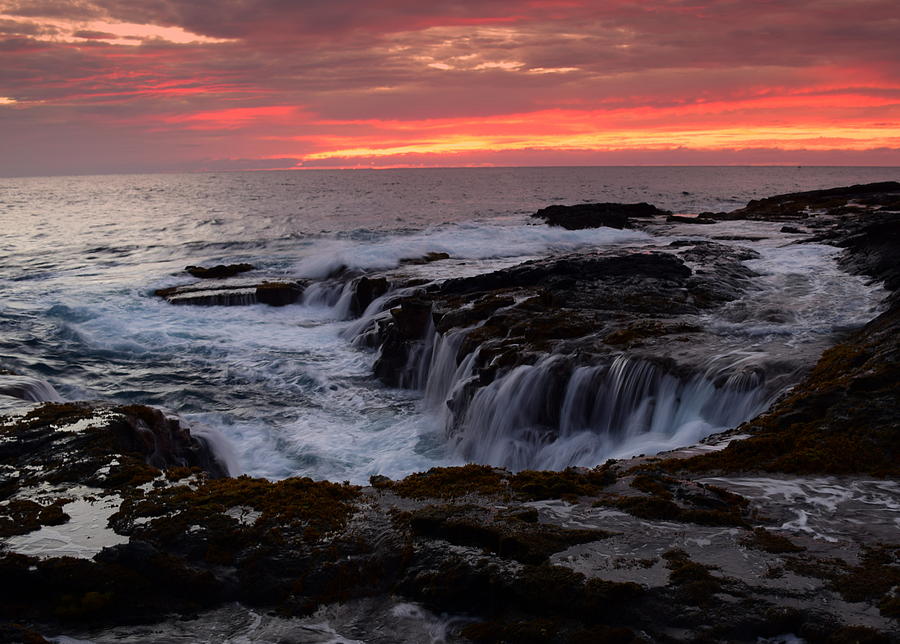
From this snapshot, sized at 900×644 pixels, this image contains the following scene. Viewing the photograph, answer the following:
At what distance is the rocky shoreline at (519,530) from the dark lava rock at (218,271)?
25975mm

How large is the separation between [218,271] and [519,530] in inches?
1361

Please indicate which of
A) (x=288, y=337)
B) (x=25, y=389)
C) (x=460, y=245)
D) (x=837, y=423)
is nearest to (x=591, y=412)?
(x=837, y=423)

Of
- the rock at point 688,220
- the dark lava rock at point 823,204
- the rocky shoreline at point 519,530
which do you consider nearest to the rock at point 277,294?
the rocky shoreline at point 519,530

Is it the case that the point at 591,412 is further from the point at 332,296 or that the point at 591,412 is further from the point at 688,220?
the point at 688,220

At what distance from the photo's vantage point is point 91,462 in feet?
32.5

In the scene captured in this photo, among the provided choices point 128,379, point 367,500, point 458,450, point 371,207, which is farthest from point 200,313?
point 371,207

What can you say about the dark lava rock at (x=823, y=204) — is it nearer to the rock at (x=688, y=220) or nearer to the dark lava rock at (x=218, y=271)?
the rock at (x=688, y=220)

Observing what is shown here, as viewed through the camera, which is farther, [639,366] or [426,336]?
[426,336]

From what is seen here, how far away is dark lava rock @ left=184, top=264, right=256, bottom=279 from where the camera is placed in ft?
125

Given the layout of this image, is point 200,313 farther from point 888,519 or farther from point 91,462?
point 888,519

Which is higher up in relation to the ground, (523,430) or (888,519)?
(888,519)

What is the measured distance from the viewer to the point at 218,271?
3844 centimetres

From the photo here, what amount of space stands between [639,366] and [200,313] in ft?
70.3

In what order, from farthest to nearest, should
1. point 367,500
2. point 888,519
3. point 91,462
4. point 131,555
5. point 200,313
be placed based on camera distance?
point 200,313 → point 91,462 → point 367,500 → point 888,519 → point 131,555
